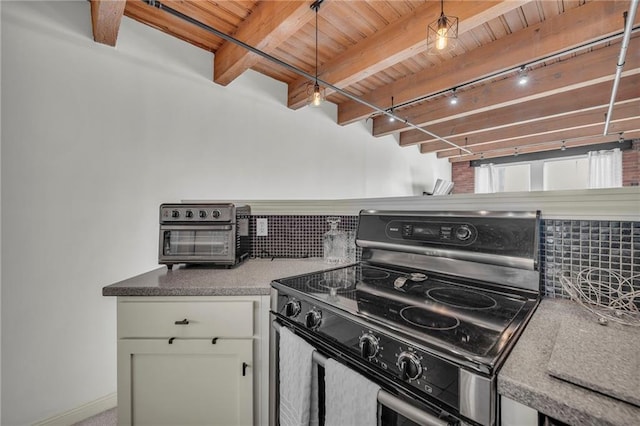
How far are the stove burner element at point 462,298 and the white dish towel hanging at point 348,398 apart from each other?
0.40 m

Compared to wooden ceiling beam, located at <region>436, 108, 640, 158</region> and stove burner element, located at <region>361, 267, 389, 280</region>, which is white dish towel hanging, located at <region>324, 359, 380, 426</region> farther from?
wooden ceiling beam, located at <region>436, 108, 640, 158</region>

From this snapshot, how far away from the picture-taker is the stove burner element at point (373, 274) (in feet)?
4.14

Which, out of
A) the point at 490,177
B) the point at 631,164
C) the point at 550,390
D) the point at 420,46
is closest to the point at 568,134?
the point at 631,164

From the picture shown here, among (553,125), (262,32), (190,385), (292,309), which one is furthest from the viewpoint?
(553,125)

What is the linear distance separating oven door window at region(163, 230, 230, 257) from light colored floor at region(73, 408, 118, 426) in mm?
1218

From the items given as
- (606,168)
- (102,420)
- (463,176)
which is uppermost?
(463,176)

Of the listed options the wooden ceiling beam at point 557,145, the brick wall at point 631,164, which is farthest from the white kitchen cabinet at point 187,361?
the brick wall at point 631,164

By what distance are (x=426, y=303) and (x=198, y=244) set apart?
3.96ft

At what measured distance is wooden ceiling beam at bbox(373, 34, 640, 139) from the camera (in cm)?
234

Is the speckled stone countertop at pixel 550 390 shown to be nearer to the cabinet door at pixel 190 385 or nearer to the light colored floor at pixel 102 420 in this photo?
the cabinet door at pixel 190 385

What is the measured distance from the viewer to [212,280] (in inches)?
50.0

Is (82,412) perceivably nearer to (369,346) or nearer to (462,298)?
(369,346)

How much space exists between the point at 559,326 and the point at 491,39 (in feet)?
8.66

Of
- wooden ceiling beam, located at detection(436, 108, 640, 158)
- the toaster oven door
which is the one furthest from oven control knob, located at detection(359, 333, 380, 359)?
wooden ceiling beam, located at detection(436, 108, 640, 158)
